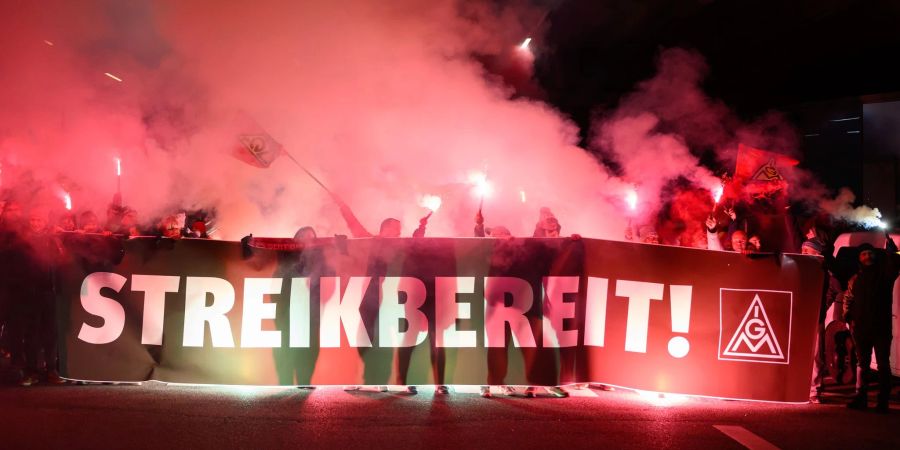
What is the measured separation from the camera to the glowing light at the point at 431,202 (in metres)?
8.95

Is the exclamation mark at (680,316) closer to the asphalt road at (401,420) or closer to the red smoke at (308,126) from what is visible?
the asphalt road at (401,420)

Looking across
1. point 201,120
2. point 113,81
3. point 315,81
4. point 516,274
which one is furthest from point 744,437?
point 113,81

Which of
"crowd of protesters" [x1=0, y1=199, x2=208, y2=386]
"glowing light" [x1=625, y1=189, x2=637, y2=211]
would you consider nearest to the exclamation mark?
"glowing light" [x1=625, y1=189, x2=637, y2=211]

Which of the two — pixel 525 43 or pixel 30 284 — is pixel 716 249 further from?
pixel 30 284

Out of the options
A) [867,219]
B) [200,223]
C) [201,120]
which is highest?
[201,120]

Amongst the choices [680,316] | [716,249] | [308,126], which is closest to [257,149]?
[308,126]

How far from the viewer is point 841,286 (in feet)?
20.5

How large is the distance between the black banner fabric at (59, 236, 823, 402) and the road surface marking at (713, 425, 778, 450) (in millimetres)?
920

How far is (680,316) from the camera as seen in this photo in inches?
228

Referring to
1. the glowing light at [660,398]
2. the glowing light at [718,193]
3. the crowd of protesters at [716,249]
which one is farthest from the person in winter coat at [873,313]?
the glowing light at [718,193]

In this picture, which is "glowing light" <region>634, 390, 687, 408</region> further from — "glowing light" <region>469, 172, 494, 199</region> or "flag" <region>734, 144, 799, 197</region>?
"glowing light" <region>469, 172, 494, 199</region>

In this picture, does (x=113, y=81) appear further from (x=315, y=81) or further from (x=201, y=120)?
(x=315, y=81)

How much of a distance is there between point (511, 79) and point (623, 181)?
2.09 meters

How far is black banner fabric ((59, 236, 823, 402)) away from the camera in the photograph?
18.8 feet
